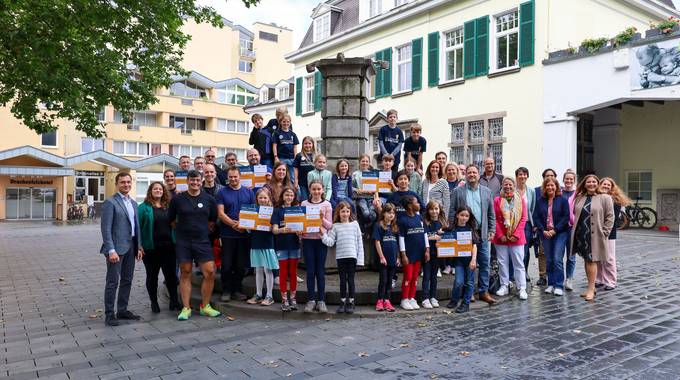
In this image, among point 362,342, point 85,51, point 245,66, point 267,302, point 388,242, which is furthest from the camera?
point 245,66

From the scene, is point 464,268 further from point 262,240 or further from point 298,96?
point 298,96

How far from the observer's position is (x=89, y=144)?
4197 centimetres

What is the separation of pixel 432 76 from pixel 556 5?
18.2 feet

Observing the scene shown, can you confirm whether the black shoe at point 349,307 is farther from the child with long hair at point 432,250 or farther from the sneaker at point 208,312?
the sneaker at point 208,312

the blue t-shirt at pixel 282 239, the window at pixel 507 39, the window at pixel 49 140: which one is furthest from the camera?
the window at pixel 49 140

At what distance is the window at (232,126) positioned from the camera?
4953 centimetres

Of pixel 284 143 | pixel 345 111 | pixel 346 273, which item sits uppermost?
pixel 345 111

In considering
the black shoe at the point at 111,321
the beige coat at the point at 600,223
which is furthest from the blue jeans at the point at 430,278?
the black shoe at the point at 111,321

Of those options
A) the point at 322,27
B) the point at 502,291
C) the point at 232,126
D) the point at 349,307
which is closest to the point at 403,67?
the point at 322,27

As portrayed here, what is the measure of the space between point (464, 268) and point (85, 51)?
1021 centimetres

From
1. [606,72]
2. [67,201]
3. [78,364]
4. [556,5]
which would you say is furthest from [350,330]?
[67,201]

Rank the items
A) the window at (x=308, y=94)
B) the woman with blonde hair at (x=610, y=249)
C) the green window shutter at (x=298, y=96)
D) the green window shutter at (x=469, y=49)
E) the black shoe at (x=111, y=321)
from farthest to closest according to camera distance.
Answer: the green window shutter at (x=298, y=96), the window at (x=308, y=94), the green window shutter at (x=469, y=49), the woman with blonde hair at (x=610, y=249), the black shoe at (x=111, y=321)

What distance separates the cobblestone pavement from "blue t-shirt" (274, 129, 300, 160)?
3398 mm

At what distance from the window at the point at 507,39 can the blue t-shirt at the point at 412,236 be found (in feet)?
44.0
